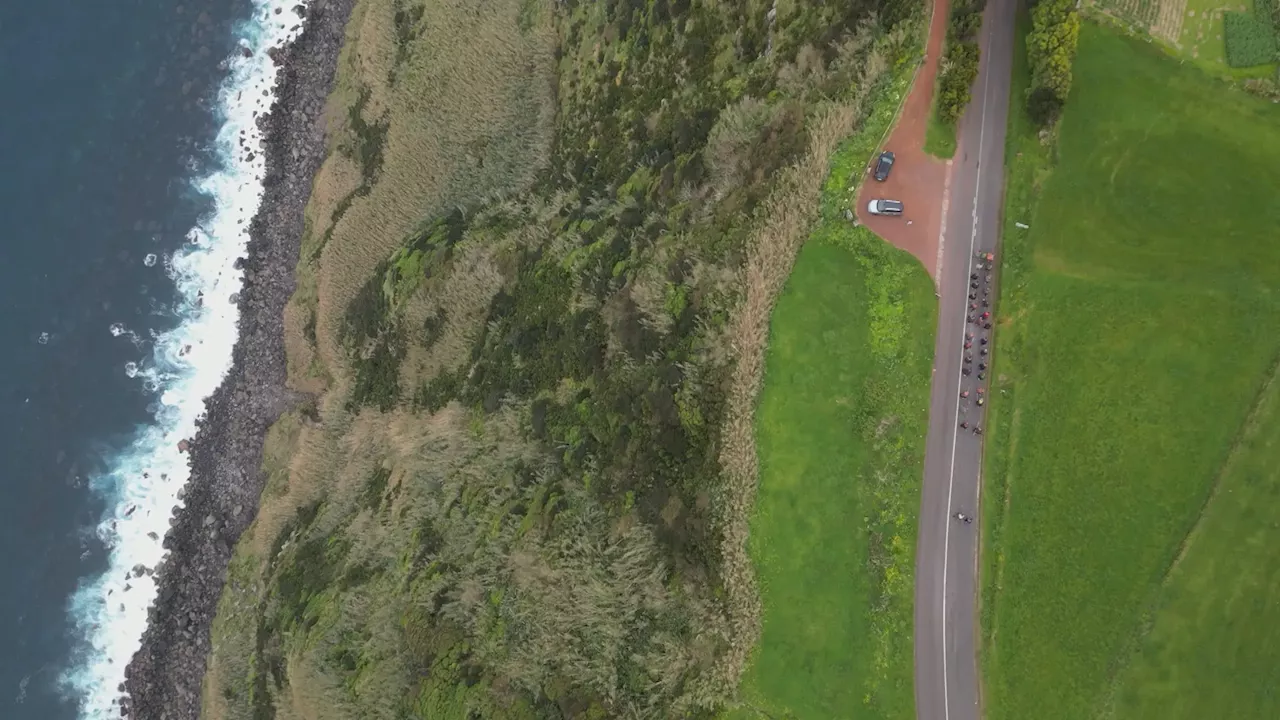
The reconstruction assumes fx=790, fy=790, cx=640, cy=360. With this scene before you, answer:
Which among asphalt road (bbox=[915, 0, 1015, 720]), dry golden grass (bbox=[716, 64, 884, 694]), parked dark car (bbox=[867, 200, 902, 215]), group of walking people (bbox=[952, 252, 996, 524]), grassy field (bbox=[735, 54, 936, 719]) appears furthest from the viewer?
parked dark car (bbox=[867, 200, 902, 215])

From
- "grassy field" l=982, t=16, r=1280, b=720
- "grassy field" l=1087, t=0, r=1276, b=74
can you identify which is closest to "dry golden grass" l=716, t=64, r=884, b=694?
"grassy field" l=982, t=16, r=1280, b=720

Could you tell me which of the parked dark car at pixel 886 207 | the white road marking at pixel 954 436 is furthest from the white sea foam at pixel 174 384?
the white road marking at pixel 954 436

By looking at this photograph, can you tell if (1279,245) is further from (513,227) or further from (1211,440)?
(513,227)

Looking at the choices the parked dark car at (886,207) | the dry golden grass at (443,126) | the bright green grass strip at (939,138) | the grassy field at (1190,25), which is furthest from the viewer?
the dry golden grass at (443,126)

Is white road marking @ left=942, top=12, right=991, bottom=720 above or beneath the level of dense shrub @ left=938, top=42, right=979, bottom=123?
beneath

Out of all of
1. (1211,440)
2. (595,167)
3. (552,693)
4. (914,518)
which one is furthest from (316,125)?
(1211,440)

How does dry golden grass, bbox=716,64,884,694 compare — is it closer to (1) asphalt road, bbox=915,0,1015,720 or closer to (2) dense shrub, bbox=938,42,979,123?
(2) dense shrub, bbox=938,42,979,123

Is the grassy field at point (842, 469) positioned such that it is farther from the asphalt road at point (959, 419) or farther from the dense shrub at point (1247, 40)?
the dense shrub at point (1247, 40)

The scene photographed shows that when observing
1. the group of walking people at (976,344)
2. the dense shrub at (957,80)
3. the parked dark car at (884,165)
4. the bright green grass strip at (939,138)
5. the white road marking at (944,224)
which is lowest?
the group of walking people at (976,344)
